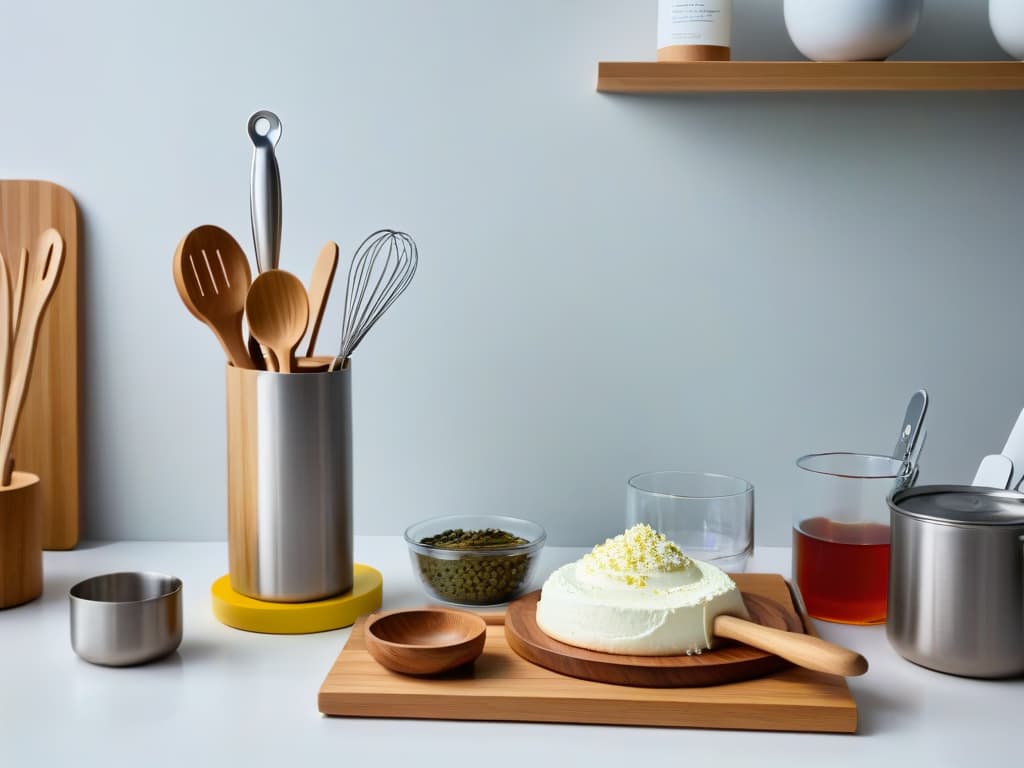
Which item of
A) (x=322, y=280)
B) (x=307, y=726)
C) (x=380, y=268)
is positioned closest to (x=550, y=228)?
(x=380, y=268)

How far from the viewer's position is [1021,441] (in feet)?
3.31

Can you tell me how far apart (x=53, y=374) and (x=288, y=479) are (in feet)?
1.38

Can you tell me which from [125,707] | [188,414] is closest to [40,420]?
[188,414]

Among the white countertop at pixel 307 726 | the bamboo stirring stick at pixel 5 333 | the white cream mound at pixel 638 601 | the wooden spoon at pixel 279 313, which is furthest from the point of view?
the bamboo stirring stick at pixel 5 333

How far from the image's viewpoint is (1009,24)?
1.03m

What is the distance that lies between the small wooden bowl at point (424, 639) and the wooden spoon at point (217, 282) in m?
0.30

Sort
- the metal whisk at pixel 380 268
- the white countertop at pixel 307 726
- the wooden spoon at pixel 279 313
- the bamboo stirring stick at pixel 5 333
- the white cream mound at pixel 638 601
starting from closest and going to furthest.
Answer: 1. the white countertop at pixel 307 726
2. the white cream mound at pixel 638 601
3. the wooden spoon at pixel 279 313
4. the bamboo stirring stick at pixel 5 333
5. the metal whisk at pixel 380 268

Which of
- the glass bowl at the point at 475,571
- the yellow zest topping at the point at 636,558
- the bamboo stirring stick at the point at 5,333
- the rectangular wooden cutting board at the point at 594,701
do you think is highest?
the bamboo stirring stick at the point at 5,333

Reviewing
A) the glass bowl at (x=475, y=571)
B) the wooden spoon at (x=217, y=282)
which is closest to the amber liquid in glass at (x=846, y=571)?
the glass bowl at (x=475, y=571)

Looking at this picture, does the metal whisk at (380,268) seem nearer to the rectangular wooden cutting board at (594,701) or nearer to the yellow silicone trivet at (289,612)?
the yellow silicone trivet at (289,612)

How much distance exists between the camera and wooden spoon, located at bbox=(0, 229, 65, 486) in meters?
1.03

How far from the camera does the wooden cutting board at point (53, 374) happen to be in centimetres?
118

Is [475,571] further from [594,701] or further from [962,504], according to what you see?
[962,504]

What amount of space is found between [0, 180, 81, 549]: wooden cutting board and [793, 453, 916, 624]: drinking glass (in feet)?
2.70
